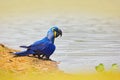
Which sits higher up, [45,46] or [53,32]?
[53,32]

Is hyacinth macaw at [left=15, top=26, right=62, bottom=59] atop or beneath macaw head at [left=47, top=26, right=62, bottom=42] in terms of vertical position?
beneath

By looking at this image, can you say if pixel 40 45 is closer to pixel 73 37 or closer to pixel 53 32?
pixel 53 32

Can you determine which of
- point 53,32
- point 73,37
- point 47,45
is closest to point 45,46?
point 47,45

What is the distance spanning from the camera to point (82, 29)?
2953 millimetres

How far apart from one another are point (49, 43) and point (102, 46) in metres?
0.45

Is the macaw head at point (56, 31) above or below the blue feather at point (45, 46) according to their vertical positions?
above

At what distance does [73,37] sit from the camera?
2.93 m

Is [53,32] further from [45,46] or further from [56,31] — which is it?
[45,46]

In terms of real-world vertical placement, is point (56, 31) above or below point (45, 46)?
above

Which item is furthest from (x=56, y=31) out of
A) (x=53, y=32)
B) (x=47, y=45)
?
(x=47, y=45)

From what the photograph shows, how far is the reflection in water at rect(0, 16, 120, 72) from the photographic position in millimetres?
2893

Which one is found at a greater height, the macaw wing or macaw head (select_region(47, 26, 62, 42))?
macaw head (select_region(47, 26, 62, 42))

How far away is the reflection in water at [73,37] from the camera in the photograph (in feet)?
9.49

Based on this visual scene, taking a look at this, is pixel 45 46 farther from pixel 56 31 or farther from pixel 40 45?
pixel 56 31
